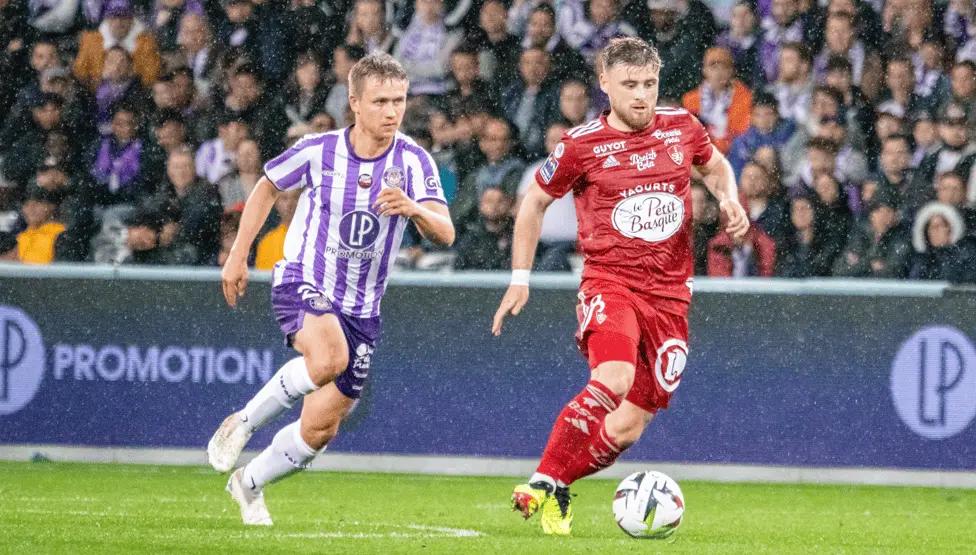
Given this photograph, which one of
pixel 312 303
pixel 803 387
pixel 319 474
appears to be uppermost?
pixel 312 303

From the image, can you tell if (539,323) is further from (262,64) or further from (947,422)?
(262,64)

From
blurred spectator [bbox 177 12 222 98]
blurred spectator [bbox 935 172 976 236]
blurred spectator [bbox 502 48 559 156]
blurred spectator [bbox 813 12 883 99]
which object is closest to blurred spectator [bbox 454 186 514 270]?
blurred spectator [bbox 502 48 559 156]

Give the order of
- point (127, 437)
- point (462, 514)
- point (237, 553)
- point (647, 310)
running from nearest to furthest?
point (237, 553) < point (647, 310) < point (462, 514) < point (127, 437)

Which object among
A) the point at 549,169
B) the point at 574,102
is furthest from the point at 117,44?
the point at 549,169

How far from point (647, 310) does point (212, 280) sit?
194 inches

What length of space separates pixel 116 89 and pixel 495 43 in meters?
3.28

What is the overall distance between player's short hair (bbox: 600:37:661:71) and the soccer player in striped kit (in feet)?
2.96

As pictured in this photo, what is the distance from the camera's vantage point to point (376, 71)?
782 cm

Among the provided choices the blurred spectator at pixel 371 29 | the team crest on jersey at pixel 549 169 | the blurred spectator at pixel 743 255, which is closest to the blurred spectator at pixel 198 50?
the blurred spectator at pixel 371 29

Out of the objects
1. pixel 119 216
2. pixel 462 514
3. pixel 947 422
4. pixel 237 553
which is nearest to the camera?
pixel 237 553

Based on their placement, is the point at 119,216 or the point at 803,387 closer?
the point at 803,387

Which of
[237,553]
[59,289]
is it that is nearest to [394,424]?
Answer: [59,289]

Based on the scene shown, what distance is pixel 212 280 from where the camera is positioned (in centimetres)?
1193

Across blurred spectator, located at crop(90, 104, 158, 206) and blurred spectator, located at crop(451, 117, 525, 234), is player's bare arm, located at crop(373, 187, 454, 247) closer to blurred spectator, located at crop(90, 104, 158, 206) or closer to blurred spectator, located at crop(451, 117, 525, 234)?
blurred spectator, located at crop(451, 117, 525, 234)
